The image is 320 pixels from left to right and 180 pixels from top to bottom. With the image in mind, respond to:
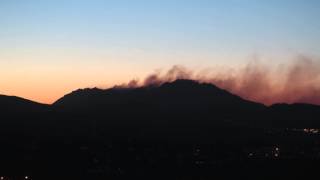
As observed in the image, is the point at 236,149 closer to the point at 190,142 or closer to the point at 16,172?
the point at 190,142

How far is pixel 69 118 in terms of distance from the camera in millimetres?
192500

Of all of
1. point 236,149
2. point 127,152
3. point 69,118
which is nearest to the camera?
point 127,152

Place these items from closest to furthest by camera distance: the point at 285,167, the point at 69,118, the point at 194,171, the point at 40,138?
the point at 194,171 → the point at 285,167 → the point at 40,138 → the point at 69,118

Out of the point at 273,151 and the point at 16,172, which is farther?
the point at 273,151

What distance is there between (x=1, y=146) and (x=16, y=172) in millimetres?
24473

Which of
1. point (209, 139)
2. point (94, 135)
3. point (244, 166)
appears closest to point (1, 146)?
point (94, 135)

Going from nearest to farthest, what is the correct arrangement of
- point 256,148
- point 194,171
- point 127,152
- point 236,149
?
point 194,171 < point 127,152 < point 236,149 < point 256,148

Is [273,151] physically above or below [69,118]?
below

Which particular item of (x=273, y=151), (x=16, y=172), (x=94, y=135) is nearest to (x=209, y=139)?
(x=273, y=151)

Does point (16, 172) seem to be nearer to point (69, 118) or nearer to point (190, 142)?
point (190, 142)

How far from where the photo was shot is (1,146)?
111375 mm

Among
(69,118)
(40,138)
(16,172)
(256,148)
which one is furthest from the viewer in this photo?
(69,118)

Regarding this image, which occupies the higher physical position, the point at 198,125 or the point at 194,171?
the point at 198,125

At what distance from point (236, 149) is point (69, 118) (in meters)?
71.3
